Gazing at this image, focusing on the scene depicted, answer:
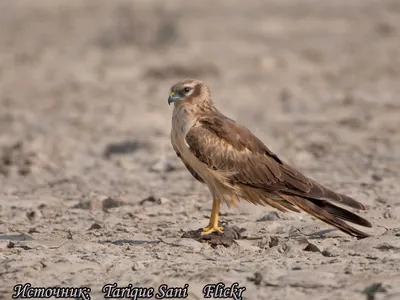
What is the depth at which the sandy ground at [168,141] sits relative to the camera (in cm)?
659

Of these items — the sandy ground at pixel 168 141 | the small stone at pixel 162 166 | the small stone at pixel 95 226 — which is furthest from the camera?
the small stone at pixel 162 166

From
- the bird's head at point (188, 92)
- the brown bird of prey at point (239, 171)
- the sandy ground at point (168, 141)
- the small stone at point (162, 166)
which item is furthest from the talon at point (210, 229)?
the small stone at point (162, 166)

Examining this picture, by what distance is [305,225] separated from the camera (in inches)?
309

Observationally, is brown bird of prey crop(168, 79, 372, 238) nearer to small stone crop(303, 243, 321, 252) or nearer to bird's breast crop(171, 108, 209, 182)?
bird's breast crop(171, 108, 209, 182)

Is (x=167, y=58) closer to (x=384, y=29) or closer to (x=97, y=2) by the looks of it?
(x=384, y=29)

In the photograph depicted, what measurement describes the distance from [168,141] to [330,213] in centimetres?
521

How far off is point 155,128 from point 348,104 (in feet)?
11.9

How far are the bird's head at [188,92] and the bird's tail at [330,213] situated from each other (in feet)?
3.37

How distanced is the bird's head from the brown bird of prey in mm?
105

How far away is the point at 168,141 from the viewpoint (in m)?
12.2

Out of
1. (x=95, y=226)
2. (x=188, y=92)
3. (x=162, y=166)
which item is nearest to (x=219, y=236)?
(x=188, y=92)

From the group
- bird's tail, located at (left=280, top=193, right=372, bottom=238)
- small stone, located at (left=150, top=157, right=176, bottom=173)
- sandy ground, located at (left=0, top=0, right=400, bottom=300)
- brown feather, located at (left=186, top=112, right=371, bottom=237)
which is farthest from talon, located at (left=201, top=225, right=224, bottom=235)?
small stone, located at (left=150, top=157, right=176, bottom=173)

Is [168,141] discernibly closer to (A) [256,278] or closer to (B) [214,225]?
(B) [214,225]

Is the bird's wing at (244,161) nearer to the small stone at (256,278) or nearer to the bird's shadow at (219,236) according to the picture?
the bird's shadow at (219,236)
